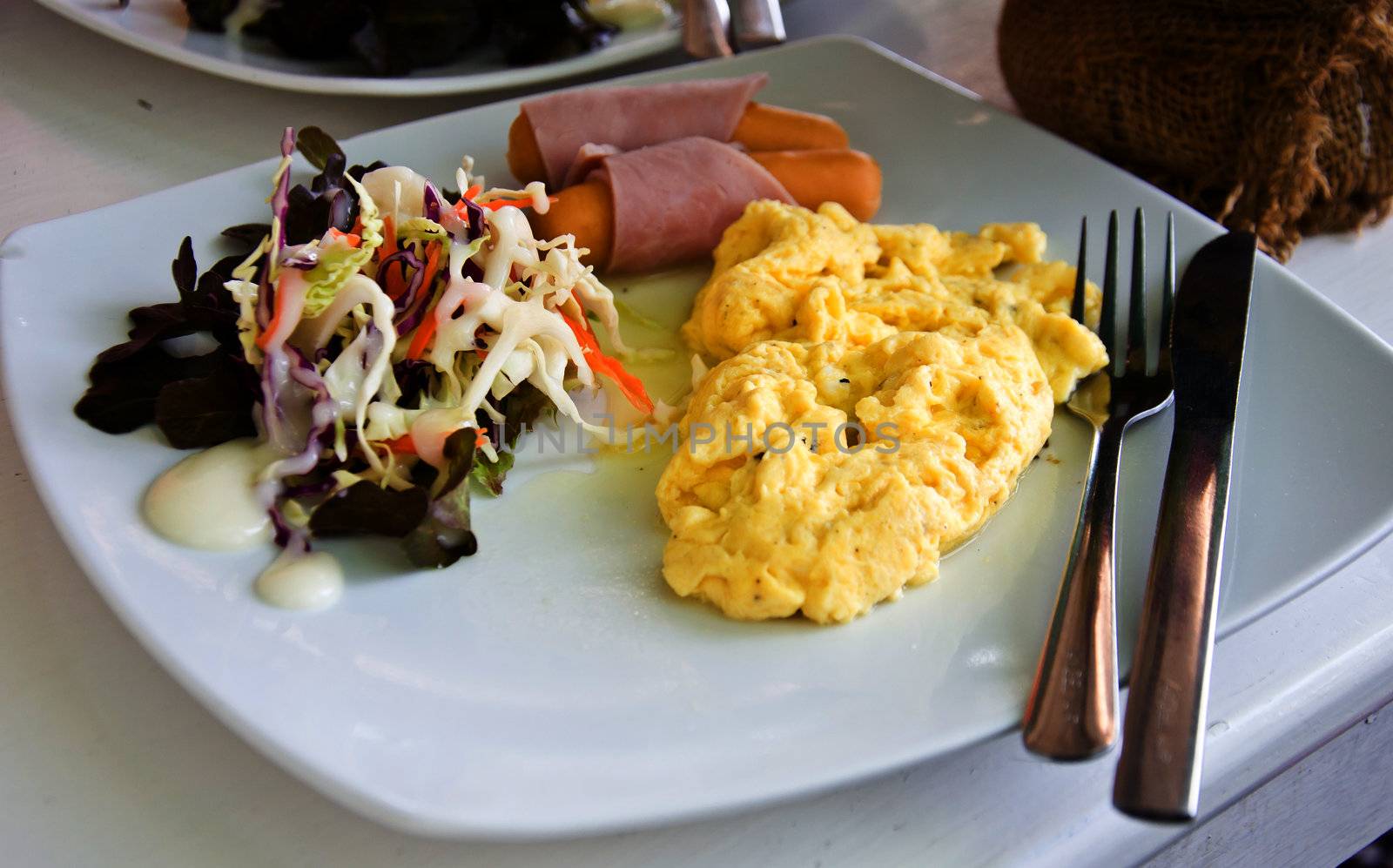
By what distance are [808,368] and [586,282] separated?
38 centimetres

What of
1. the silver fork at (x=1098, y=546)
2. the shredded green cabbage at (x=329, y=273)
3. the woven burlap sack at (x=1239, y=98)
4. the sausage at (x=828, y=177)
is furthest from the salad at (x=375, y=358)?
the woven burlap sack at (x=1239, y=98)

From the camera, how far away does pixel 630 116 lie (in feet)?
6.79

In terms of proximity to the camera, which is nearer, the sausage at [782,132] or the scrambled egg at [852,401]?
the scrambled egg at [852,401]

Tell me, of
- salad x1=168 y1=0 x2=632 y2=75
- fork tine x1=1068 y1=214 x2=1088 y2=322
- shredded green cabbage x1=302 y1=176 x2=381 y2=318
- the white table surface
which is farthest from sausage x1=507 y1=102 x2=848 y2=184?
the white table surface

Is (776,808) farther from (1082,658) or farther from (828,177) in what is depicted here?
(828,177)

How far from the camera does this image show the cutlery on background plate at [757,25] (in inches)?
92.8

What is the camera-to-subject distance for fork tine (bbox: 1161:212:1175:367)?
5.64 feet

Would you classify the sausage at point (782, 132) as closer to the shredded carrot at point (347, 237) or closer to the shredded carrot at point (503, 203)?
the shredded carrot at point (503, 203)

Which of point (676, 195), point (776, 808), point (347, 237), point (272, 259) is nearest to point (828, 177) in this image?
point (676, 195)

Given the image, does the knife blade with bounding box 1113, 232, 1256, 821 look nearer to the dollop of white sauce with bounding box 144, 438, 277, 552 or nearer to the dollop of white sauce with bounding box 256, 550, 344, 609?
the dollop of white sauce with bounding box 256, 550, 344, 609

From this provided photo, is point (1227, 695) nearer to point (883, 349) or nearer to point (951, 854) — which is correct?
point (951, 854)

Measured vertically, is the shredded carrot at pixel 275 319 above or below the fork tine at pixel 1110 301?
above

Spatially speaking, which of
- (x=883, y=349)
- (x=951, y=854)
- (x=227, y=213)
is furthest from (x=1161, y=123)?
(x=227, y=213)

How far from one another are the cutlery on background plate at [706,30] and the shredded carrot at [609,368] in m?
1.00
